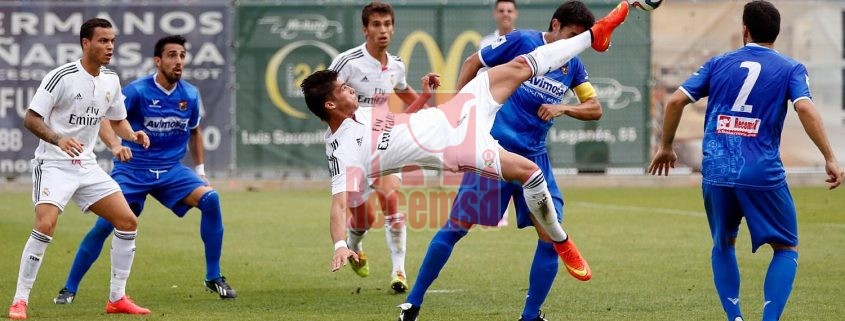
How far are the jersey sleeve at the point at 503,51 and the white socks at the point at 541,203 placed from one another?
1019 mm

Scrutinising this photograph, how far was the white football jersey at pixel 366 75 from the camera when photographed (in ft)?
39.8

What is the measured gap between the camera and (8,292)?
11.1 meters

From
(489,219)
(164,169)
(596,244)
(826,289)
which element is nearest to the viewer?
(489,219)

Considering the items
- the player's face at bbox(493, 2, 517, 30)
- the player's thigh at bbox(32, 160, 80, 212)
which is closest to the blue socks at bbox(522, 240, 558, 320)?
the player's thigh at bbox(32, 160, 80, 212)

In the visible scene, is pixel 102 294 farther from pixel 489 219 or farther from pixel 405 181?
pixel 405 181

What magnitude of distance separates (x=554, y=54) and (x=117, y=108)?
145 inches

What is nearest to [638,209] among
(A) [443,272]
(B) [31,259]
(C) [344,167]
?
(A) [443,272]

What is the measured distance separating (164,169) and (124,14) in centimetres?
1216

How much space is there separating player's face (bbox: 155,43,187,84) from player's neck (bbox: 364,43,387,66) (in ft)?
5.91

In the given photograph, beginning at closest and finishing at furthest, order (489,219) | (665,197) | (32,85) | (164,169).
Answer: (489,219) → (164,169) → (665,197) → (32,85)

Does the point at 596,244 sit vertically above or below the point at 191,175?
below

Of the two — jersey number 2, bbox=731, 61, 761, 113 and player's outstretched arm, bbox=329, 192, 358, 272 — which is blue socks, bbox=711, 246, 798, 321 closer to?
jersey number 2, bbox=731, 61, 761, 113

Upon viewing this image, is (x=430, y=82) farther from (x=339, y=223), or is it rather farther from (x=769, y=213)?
(x=769, y=213)

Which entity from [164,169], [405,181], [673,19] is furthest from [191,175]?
[673,19]
